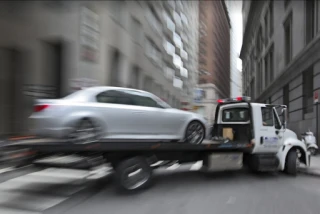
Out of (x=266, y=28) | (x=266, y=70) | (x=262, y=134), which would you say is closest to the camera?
(x=262, y=134)

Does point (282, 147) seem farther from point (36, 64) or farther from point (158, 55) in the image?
point (158, 55)

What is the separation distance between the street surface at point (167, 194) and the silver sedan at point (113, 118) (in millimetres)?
1095

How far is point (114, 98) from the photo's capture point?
6.45 meters

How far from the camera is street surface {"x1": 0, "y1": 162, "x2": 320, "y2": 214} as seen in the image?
16.2 feet

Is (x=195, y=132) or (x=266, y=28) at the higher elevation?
(x=266, y=28)

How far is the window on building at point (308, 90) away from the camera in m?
17.2

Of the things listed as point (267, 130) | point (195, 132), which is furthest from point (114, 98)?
point (267, 130)

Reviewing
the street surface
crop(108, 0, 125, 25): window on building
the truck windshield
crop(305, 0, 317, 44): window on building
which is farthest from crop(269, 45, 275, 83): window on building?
the street surface

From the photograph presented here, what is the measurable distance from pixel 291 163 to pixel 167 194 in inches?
155

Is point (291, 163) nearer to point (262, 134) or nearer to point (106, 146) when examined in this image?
point (262, 134)

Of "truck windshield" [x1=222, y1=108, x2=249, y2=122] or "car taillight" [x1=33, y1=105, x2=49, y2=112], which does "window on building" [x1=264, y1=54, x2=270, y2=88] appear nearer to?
"truck windshield" [x1=222, y1=108, x2=249, y2=122]

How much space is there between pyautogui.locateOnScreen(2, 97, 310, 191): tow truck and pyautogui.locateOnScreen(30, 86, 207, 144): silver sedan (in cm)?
30

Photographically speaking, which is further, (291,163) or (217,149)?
(291,163)

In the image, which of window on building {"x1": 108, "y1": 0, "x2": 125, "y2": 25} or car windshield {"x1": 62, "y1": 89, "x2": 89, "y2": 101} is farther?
window on building {"x1": 108, "y1": 0, "x2": 125, "y2": 25}
